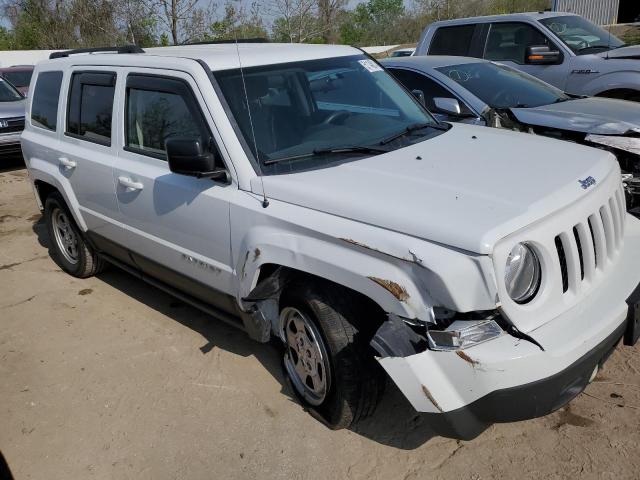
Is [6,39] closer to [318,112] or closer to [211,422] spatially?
[318,112]

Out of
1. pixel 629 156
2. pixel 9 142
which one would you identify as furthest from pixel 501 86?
pixel 9 142

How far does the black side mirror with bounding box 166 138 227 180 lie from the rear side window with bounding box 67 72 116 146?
1276mm

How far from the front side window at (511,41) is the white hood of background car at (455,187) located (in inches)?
203

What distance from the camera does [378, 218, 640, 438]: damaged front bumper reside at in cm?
244

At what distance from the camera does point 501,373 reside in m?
2.44

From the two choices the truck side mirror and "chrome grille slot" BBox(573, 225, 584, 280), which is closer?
"chrome grille slot" BBox(573, 225, 584, 280)

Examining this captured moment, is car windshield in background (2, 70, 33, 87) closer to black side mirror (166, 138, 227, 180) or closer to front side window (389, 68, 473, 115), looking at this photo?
front side window (389, 68, 473, 115)

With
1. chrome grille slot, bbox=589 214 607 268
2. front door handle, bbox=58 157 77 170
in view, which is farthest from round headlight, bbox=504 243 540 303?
front door handle, bbox=58 157 77 170

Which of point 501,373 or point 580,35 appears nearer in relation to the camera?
point 501,373

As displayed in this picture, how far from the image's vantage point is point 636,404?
3.34m

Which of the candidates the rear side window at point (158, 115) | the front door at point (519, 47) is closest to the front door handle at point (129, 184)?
the rear side window at point (158, 115)

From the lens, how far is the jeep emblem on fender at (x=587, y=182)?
3.00 metres

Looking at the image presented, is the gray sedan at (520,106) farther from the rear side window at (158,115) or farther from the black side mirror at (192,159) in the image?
the black side mirror at (192,159)

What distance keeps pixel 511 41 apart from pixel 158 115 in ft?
20.0
